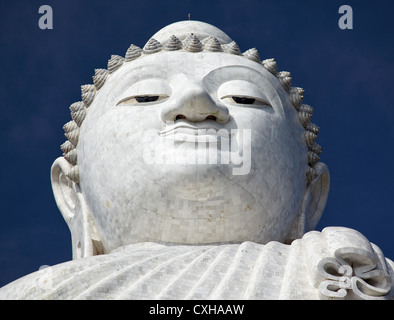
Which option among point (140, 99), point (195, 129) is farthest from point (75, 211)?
point (195, 129)

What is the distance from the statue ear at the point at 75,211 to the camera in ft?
33.6

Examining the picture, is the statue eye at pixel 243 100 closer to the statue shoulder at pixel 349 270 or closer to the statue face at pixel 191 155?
the statue face at pixel 191 155

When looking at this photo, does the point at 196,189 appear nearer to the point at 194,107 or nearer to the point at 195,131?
the point at 195,131

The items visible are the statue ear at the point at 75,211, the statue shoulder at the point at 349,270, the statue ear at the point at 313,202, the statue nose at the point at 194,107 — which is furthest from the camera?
the statue ear at the point at 313,202

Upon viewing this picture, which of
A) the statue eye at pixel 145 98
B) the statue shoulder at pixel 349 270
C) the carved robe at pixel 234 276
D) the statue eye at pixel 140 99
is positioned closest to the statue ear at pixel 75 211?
the statue eye at pixel 140 99

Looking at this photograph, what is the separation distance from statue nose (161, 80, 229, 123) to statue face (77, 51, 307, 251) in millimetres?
11

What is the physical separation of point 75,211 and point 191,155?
2268mm

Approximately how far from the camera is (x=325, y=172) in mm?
11000

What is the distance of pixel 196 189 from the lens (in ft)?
30.4

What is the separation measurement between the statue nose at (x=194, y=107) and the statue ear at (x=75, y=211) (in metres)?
1.64

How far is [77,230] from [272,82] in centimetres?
300

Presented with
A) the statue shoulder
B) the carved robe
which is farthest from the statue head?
the statue shoulder
